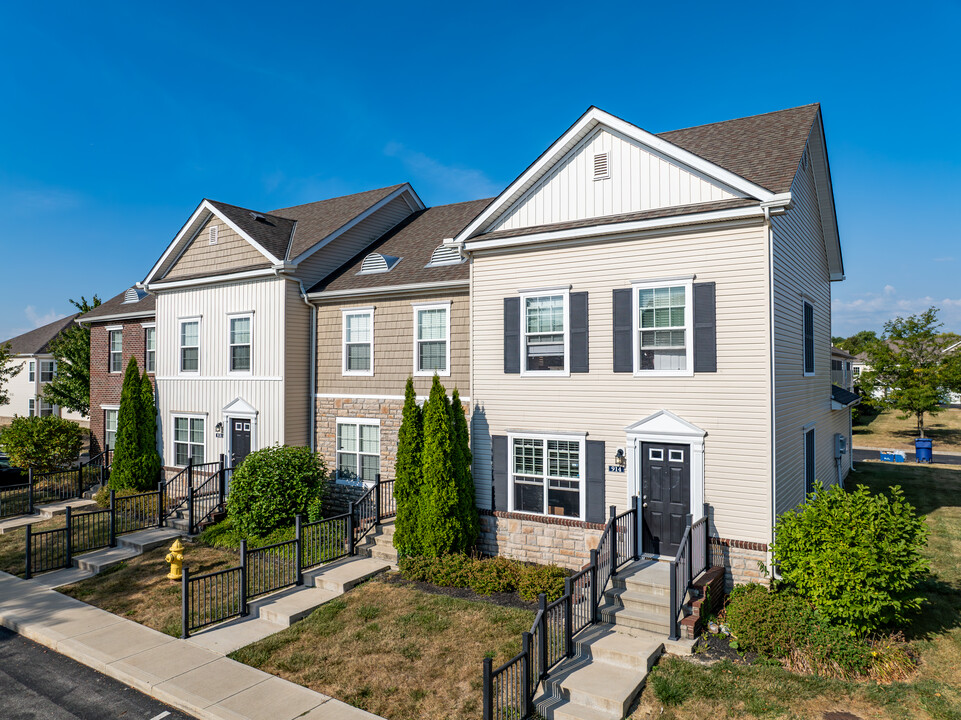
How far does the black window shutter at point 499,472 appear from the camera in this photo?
13.2m

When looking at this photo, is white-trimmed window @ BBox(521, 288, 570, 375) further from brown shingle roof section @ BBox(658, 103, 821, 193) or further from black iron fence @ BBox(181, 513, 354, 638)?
black iron fence @ BBox(181, 513, 354, 638)

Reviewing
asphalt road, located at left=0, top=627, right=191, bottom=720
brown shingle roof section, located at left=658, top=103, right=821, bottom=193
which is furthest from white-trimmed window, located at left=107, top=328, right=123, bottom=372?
brown shingle roof section, located at left=658, top=103, right=821, bottom=193

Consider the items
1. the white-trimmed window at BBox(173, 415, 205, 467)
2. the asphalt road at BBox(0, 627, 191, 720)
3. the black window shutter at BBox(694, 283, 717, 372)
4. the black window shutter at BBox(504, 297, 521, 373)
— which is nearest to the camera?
the asphalt road at BBox(0, 627, 191, 720)

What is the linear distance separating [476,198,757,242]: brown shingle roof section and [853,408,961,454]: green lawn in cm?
2894

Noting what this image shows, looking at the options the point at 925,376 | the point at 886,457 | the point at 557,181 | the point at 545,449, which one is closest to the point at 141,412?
the point at 545,449

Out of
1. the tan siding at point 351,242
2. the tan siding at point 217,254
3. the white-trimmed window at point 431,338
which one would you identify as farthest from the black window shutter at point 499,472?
the tan siding at point 217,254

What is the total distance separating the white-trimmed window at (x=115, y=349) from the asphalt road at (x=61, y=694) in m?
16.3

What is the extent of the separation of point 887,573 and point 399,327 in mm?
12017

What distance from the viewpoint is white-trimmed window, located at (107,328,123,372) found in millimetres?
23672

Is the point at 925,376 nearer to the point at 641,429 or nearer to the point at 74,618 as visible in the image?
the point at 641,429

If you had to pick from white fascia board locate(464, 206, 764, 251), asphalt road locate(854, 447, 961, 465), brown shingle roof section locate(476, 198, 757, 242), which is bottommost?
asphalt road locate(854, 447, 961, 465)

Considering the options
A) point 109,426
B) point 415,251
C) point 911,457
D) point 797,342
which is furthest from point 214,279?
point 911,457

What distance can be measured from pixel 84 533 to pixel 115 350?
10636mm

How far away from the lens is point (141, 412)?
64.1ft
